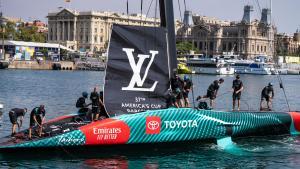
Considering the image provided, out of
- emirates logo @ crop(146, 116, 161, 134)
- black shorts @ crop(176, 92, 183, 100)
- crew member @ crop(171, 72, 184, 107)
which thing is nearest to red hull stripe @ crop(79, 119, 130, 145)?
emirates logo @ crop(146, 116, 161, 134)

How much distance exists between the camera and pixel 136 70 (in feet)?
55.4

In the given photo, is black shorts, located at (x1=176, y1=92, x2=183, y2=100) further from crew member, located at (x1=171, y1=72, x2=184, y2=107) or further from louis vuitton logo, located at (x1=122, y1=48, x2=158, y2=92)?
louis vuitton logo, located at (x1=122, y1=48, x2=158, y2=92)

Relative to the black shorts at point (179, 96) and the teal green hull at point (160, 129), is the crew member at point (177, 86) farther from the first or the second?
the teal green hull at point (160, 129)

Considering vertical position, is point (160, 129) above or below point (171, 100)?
below

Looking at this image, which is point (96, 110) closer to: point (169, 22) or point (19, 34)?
point (169, 22)

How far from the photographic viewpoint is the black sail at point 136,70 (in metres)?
16.5

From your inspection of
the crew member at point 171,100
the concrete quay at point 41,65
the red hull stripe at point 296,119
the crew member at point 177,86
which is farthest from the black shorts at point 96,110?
the concrete quay at point 41,65

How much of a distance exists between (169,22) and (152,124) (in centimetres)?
343

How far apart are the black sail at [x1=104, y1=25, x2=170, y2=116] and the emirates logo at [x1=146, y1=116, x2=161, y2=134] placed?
712mm

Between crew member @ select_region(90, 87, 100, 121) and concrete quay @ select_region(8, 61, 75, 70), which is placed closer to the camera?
crew member @ select_region(90, 87, 100, 121)

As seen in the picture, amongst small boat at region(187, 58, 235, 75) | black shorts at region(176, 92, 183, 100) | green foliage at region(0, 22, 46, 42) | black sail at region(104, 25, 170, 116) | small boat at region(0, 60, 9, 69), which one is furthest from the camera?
green foliage at region(0, 22, 46, 42)

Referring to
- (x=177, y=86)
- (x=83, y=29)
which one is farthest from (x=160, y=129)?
(x=83, y=29)

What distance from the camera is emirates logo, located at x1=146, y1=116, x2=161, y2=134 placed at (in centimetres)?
1641

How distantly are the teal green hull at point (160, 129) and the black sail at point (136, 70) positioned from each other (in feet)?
2.15
